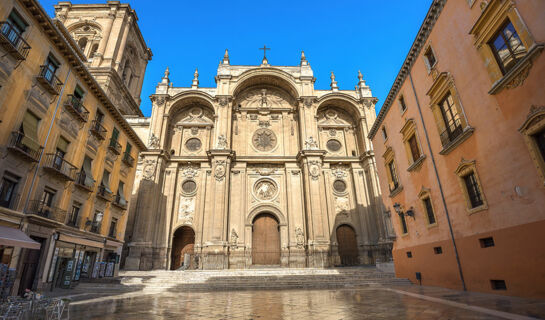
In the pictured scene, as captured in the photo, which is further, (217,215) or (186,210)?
(186,210)

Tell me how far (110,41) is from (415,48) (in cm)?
3260

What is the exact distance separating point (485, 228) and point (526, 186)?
2185mm

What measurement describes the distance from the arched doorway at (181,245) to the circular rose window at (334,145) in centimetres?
1625

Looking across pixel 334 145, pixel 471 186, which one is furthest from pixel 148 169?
pixel 471 186

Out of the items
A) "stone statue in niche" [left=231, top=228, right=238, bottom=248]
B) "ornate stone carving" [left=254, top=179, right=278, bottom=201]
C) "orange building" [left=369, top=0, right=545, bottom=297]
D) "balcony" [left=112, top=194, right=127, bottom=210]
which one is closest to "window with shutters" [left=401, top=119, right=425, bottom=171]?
"orange building" [left=369, top=0, right=545, bottom=297]

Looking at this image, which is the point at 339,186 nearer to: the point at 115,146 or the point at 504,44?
the point at 504,44

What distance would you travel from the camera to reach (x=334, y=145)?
28.8 metres

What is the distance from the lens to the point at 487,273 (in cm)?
859

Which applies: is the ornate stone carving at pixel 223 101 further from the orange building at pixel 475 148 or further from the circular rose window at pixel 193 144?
the orange building at pixel 475 148

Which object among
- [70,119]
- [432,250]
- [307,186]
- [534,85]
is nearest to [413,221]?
[432,250]

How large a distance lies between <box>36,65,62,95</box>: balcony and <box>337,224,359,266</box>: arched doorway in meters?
22.8

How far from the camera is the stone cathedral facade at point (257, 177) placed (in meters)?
22.8

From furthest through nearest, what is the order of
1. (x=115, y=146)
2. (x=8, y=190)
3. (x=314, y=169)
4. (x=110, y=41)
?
(x=110, y=41)
(x=314, y=169)
(x=115, y=146)
(x=8, y=190)

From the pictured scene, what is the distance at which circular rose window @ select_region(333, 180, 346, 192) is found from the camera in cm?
2649
